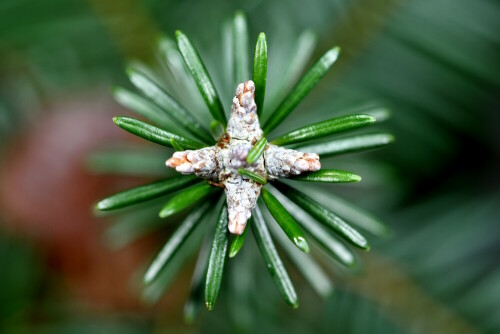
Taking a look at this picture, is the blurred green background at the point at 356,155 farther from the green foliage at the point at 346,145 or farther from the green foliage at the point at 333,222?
the green foliage at the point at 333,222

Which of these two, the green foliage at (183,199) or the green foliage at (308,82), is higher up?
the green foliage at (308,82)

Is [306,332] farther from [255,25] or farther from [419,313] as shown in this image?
[255,25]

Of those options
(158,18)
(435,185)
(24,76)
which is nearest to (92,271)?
(24,76)

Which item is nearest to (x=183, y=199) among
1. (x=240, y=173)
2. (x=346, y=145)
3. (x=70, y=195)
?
(x=240, y=173)

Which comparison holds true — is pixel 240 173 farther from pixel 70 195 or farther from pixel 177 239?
pixel 70 195

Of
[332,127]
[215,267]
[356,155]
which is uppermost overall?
[356,155]

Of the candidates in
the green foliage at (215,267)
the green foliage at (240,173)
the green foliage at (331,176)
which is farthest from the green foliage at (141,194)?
the green foliage at (331,176)
